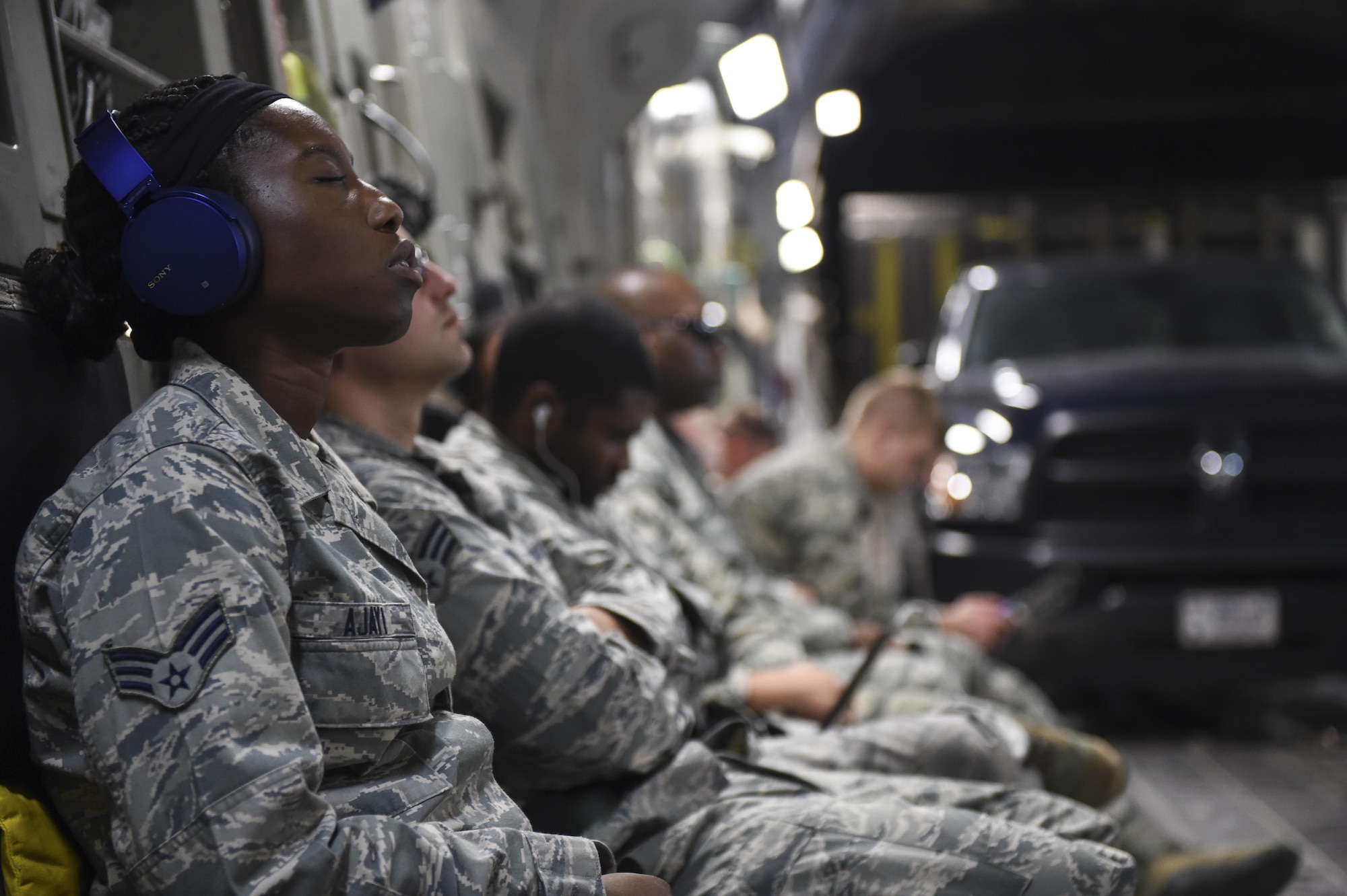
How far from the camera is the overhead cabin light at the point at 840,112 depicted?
8.04 metres

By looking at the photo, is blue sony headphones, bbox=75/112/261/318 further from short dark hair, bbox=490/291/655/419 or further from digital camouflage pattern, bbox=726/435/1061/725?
digital camouflage pattern, bbox=726/435/1061/725

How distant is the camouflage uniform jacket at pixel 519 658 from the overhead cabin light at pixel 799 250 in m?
6.90

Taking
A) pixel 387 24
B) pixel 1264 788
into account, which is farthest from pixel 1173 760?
pixel 387 24

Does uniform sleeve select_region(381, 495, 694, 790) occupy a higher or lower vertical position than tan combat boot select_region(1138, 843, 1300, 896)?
higher

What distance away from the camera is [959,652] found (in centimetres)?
428

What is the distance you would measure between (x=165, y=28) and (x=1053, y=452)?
4256 millimetres

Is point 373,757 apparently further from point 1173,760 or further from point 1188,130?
point 1188,130

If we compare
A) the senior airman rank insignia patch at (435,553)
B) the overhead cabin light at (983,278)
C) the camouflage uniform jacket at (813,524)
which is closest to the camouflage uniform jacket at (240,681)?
Result: the senior airman rank insignia patch at (435,553)

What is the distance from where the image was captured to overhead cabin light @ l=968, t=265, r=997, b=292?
7.23 metres

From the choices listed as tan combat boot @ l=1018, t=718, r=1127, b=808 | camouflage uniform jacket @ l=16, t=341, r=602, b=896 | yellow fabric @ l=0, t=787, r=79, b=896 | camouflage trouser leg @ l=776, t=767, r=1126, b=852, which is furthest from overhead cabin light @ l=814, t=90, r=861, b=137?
yellow fabric @ l=0, t=787, r=79, b=896

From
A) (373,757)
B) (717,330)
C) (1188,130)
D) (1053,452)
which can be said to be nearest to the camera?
(373,757)

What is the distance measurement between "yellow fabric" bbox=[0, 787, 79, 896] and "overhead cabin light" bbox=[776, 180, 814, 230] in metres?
11.2

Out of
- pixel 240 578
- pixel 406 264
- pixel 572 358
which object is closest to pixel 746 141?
pixel 572 358

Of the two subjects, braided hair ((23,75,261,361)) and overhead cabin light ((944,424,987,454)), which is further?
overhead cabin light ((944,424,987,454))
